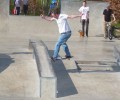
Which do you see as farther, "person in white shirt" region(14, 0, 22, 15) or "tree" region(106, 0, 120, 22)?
"tree" region(106, 0, 120, 22)

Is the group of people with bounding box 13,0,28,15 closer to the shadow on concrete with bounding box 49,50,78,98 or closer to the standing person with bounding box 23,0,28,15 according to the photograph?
the standing person with bounding box 23,0,28,15

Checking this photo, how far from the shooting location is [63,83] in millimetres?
11633

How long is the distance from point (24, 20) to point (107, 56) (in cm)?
823

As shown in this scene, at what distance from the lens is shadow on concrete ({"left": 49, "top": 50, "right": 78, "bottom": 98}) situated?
1080cm

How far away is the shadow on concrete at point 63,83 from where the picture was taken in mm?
10795

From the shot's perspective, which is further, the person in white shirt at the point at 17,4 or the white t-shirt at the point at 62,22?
the person in white shirt at the point at 17,4

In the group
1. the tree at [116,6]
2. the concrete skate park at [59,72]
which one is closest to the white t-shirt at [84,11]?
the concrete skate park at [59,72]

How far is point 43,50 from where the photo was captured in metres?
12.7

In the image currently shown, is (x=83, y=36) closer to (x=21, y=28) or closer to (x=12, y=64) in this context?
(x=21, y=28)

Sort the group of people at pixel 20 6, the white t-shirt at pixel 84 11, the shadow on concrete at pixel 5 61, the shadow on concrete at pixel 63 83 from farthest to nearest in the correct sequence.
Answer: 1. the group of people at pixel 20 6
2. the white t-shirt at pixel 84 11
3. the shadow on concrete at pixel 5 61
4. the shadow on concrete at pixel 63 83

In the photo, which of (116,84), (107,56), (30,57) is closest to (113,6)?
(107,56)

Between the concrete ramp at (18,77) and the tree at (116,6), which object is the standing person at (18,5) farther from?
the concrete ramp at (18,77)

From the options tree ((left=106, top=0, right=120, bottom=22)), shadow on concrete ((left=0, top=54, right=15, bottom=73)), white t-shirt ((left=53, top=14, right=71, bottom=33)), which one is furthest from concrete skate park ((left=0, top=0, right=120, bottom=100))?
tree ((left=106, top=0, right=120, bottom=22))

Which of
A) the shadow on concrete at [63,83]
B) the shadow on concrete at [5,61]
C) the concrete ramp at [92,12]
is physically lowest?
the shadow on concrete at [63,83]
